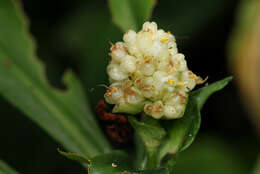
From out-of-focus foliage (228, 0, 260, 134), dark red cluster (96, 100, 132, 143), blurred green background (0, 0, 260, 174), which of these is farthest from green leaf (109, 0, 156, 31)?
out-of-focus foliage (228, 0, 260, 134)

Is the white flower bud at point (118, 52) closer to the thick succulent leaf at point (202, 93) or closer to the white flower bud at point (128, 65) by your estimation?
the white flower bud at point (128, 65)

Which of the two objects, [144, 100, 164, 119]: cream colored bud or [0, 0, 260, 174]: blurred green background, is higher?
[0, 0, 260, 174]: blurred green background

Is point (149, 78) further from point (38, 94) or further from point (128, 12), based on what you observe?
point (38, 94)

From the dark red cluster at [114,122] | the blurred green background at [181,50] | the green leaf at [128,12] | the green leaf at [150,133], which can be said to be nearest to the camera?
the green leaf at [150,133]

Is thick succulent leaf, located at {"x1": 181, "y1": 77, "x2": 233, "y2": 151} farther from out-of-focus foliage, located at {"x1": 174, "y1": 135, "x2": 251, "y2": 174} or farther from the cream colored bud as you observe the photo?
out-of-focus foliage, located at {"x1": 174, "y1": 135, "x2": 251, "y2": 174}

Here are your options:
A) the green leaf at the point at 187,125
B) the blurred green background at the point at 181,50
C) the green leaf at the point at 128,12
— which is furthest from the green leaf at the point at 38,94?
the green leaf at the point at 187,125

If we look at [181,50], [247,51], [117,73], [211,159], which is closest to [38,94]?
[117,73]
